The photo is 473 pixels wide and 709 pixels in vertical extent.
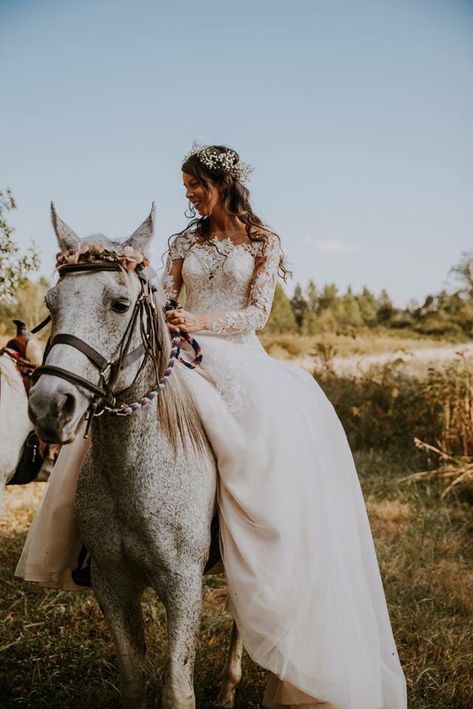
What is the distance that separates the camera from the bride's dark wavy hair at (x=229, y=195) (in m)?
3.00

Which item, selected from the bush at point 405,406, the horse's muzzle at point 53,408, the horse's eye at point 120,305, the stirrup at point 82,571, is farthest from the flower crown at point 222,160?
the bush at point 405,406

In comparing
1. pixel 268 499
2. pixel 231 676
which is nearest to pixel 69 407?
pixel 268 499

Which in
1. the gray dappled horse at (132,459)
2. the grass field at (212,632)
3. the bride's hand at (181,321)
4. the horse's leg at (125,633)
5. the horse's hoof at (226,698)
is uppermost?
the bride's hand at (181,321)

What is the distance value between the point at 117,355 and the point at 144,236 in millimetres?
484

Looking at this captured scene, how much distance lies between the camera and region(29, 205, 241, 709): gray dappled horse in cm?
189

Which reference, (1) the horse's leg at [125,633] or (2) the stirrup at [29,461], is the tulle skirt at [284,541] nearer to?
(1) the horse's leg at [125,633]

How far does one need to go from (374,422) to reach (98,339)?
7660 mm

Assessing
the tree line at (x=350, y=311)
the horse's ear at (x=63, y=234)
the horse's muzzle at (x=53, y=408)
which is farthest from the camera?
the tree line at (x=350, y=311)

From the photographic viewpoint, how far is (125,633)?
2.43 meters

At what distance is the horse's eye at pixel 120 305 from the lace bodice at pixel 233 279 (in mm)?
849

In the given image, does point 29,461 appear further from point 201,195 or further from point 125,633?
point 201,195

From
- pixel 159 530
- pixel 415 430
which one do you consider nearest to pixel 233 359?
pixel 159 530

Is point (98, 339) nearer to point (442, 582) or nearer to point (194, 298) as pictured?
point (194, 298)

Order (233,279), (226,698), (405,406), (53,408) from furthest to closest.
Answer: (405,406) < (226,698) < (233,279) < (53,408)
